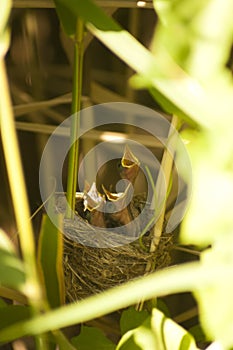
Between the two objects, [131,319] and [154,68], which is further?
Result: [131,319]

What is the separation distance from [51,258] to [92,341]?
13 centimetres

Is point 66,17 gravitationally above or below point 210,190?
above

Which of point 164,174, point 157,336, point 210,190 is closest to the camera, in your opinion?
point 210,190

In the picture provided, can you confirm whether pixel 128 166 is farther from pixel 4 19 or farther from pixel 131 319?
pixel 4 19

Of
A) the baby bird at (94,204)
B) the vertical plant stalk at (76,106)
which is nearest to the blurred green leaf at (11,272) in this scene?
the vertical plant stalk at (76,106)

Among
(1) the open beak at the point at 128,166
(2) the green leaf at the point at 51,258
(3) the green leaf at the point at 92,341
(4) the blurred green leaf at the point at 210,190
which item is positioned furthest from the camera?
(1) the open beak at the point at 128,166

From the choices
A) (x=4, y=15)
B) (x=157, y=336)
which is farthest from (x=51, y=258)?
(x=4, y=15)

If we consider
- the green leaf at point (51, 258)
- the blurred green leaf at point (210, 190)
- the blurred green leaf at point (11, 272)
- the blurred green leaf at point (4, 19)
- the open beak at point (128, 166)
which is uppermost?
the open beak at point (128, 166)

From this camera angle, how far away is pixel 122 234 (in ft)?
2.06

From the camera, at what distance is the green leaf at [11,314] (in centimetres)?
49

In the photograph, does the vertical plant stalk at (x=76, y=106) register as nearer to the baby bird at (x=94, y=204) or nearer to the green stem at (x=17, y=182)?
the baby bird at (x=94, y=204)

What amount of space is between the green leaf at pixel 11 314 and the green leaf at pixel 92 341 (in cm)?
5

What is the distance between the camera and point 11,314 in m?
0.49

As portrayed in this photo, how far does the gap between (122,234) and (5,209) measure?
300mm
